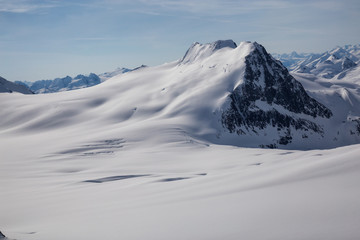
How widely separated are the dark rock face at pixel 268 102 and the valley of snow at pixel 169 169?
7.70ft

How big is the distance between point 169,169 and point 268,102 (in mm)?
77222

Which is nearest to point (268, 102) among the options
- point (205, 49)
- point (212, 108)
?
point (212, 108)

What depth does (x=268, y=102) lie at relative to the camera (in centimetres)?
10675

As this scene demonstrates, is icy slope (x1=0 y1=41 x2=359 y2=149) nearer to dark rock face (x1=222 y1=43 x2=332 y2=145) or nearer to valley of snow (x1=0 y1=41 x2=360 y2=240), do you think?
dark rock face (x1=222 y1=43 x2=332 y2=145)

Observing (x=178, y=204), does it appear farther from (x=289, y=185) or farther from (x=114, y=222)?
(x=289, y=185)

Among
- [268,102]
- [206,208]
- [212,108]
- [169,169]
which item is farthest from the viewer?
[268,102]

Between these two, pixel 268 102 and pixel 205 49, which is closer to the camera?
pixel 268 102

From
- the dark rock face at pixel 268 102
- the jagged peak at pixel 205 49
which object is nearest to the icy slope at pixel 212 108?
the dark rock face at pixel 268 102

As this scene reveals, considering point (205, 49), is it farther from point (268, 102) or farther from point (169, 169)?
point (169, 169)

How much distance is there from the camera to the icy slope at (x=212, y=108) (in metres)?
85.0

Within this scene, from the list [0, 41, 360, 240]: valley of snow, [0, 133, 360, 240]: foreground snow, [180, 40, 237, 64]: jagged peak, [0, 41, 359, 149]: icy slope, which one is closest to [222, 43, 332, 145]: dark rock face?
[0, 41, 359, 149]: icy slope

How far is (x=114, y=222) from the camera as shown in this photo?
556 inches

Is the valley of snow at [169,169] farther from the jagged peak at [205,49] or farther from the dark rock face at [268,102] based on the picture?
the jagged peak at [205,49]

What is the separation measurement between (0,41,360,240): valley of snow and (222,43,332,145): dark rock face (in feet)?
7.70
